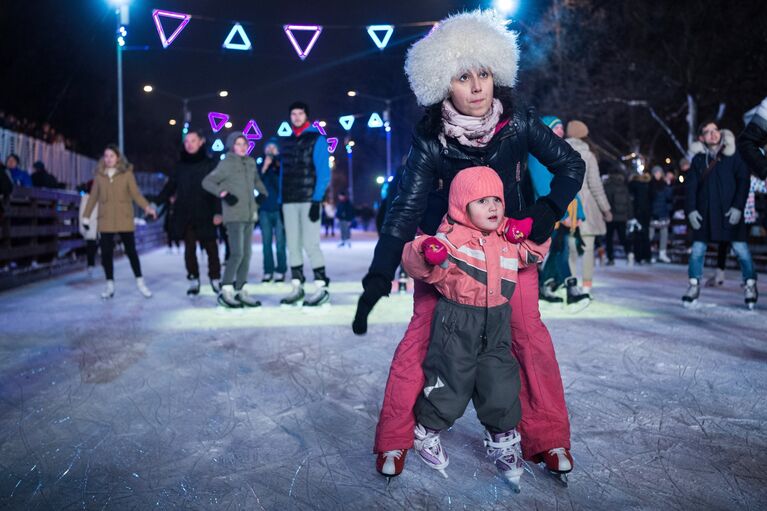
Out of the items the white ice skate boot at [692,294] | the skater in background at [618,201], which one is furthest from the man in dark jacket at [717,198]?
the skater in background at [618,201]

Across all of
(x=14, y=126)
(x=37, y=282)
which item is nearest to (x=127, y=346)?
(x=37, y=282)

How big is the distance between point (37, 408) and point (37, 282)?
7.12m

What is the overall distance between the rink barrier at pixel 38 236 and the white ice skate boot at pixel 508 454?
804 cm

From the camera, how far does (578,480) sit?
2359 millimetres

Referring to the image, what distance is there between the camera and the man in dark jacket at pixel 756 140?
380cm

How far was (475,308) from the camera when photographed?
2266 millimetres

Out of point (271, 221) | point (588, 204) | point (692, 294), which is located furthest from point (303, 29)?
point (692, 294)

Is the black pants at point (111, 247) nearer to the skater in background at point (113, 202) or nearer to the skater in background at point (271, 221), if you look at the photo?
the skater in background at point (113, 202)

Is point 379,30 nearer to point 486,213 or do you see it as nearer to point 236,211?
point 236,211

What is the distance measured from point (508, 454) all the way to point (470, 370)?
34 centimetres

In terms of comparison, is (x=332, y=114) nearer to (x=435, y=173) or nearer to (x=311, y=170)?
(x=311, y=170)

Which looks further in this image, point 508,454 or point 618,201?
point 618,201

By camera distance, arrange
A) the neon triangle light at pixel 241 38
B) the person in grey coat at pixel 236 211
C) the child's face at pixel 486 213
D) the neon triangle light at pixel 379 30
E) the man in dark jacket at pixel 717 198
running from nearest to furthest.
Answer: the child's face at pixel 486 213 → the man in dark jacket at pixel 717 198 → the person in grey coat at pixel 236 211 → the neon triangle light at pixel 241 38 → the neon triangle light at pixel 379 30

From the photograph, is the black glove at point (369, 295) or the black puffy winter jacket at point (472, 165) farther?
the black puffy winter jacket at point (472, 165)
